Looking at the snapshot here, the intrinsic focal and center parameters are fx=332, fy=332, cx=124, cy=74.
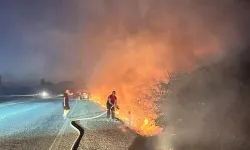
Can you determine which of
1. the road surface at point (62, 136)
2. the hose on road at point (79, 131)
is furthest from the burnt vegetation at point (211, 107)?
the hose on road at point (79, 131)

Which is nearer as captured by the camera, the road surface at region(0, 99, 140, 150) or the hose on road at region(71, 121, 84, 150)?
the hose on road at region(71, 121, 84, 150)

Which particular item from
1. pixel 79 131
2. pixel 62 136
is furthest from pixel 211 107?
pixel 62 136

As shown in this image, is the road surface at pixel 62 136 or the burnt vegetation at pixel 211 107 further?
the burnt vegetation at pixel 211 107

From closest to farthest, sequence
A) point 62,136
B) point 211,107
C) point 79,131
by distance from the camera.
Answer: point 62,136 < point 79,131 < point 211,107

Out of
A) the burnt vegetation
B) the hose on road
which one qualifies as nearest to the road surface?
the hose on road

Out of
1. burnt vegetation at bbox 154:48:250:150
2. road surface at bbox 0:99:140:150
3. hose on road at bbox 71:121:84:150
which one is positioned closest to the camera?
hose on road at bbox 71:121:84:150

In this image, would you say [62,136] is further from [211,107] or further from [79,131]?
[211,107]

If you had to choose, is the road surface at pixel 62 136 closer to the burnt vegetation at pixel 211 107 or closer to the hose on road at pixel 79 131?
the hose on road at pixel 79 131

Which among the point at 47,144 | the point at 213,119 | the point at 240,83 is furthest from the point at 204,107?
the point at 47,144

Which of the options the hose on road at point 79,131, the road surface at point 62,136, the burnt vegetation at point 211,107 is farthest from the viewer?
the burnt vegetation at point 211,107

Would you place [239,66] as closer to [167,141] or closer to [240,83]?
[240,83]

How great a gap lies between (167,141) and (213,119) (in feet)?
10.1

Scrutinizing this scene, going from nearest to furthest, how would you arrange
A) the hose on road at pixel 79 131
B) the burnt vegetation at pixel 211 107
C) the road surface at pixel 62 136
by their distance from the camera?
the hose on road at pixel 79 131 < the road surface at pixel 62 136 < the burnt vegetation at pixel 211 107

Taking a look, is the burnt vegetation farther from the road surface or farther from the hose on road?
the hose on road
